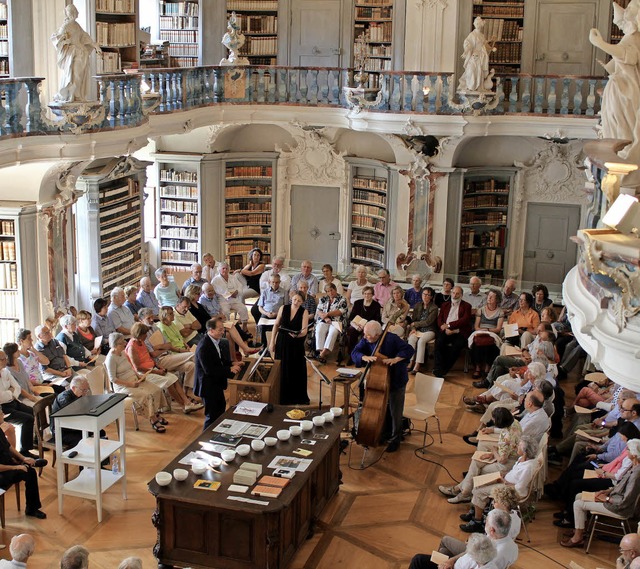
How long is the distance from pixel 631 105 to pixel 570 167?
6.43 meters

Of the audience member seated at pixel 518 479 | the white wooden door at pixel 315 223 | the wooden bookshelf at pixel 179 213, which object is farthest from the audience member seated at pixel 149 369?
the white wooden door at pixel 315 223

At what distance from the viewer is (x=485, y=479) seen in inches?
312

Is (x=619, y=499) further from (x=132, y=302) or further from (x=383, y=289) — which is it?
(x=132, y=302)

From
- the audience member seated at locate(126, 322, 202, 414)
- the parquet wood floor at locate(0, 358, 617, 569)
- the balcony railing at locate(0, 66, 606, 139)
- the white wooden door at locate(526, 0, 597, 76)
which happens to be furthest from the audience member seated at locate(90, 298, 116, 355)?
the white wooden door at locate(526, 0, 597, 76)

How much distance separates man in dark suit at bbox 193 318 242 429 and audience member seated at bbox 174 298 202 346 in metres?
1.86

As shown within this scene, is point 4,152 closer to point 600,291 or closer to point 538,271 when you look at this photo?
point 600,291

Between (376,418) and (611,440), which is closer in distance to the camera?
(611,440)

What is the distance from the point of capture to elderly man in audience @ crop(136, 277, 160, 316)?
463 inches

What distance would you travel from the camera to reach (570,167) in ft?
48.2

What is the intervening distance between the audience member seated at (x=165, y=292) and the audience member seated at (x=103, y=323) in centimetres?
120

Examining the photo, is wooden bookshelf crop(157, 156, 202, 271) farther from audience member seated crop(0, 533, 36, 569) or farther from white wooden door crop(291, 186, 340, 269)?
audience member seated crop(0, 533, 36, 569)

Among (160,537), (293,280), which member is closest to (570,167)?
(293,280)

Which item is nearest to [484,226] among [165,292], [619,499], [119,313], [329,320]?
[329,320]

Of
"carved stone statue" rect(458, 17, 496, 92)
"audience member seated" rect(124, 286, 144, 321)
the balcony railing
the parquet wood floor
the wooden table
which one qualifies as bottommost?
the parquet wood floor
